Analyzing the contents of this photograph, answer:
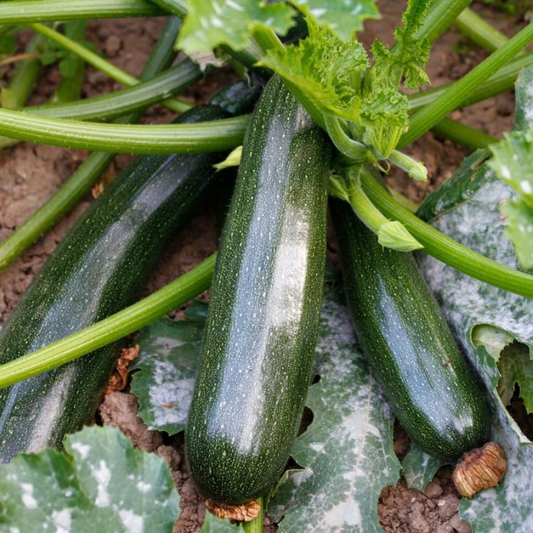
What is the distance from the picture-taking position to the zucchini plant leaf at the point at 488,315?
2305 millimetres

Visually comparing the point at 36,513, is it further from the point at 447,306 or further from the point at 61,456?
the point at 447,306

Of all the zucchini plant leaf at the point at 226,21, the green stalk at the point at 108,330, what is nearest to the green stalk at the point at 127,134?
the green stalk at the point at 108,330

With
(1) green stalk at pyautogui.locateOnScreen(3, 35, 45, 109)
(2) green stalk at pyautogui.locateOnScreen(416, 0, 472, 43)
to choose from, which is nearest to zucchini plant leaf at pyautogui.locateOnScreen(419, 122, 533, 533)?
(2) green stalk at pyautogui.locateOnScreen(416, 0, 472, 43)

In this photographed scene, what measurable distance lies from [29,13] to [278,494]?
1532mm

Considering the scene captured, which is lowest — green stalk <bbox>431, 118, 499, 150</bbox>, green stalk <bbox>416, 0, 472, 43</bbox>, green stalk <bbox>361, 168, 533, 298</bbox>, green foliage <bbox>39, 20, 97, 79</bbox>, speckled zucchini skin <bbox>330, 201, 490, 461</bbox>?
speckled zucchini skin <bbox>330, 201, 490, 461</bbox>

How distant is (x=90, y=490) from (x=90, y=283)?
0.76 metres

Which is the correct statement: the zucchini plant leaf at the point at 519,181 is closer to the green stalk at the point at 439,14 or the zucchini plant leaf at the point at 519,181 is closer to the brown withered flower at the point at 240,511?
the green stalk at the point at 439,14

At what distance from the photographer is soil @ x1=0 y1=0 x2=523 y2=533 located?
8.04 feet

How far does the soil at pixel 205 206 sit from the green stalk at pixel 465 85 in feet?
2.00

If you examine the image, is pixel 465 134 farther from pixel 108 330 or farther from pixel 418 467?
pixel 108 330

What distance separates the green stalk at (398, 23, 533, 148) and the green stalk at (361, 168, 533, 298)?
0.59ft

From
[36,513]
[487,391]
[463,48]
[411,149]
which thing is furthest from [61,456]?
[463,48]

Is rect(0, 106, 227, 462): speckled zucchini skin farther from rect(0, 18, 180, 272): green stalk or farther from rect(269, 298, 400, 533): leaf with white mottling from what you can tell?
→ rect(269, 298, 400, 533): leaf with white mottling

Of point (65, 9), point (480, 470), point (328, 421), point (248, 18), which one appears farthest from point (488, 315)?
point (65, 9)
